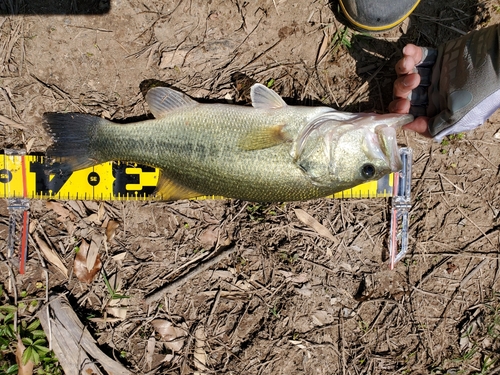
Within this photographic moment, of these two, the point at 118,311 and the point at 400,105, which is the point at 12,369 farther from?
the point at 400,105

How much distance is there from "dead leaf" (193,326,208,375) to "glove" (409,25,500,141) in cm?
308

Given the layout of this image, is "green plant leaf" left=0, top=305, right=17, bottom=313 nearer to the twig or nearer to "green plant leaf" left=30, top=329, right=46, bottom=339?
"green plant leaf" left=30, top=329, right=46, bottom=339

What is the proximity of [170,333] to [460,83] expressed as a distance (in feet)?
12.1

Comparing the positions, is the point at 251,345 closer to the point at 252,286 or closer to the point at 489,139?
the point at 252,286

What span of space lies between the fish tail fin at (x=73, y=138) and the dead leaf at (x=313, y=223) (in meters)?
2.07

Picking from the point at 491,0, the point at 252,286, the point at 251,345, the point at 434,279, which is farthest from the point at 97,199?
the point at 491,0

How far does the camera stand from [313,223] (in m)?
4.27

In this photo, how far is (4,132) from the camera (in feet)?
13.1

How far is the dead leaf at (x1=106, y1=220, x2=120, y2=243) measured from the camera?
4.17m

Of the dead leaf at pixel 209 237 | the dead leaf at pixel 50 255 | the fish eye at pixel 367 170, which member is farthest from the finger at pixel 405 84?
the dead leaf at pixel 50 255

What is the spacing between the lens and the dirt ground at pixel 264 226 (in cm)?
401

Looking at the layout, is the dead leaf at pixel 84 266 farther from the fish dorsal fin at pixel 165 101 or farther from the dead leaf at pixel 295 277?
the dead leaf at pixel 295 277

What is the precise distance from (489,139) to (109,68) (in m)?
4.03

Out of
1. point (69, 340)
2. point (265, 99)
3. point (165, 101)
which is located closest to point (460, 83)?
point (265, 99)
